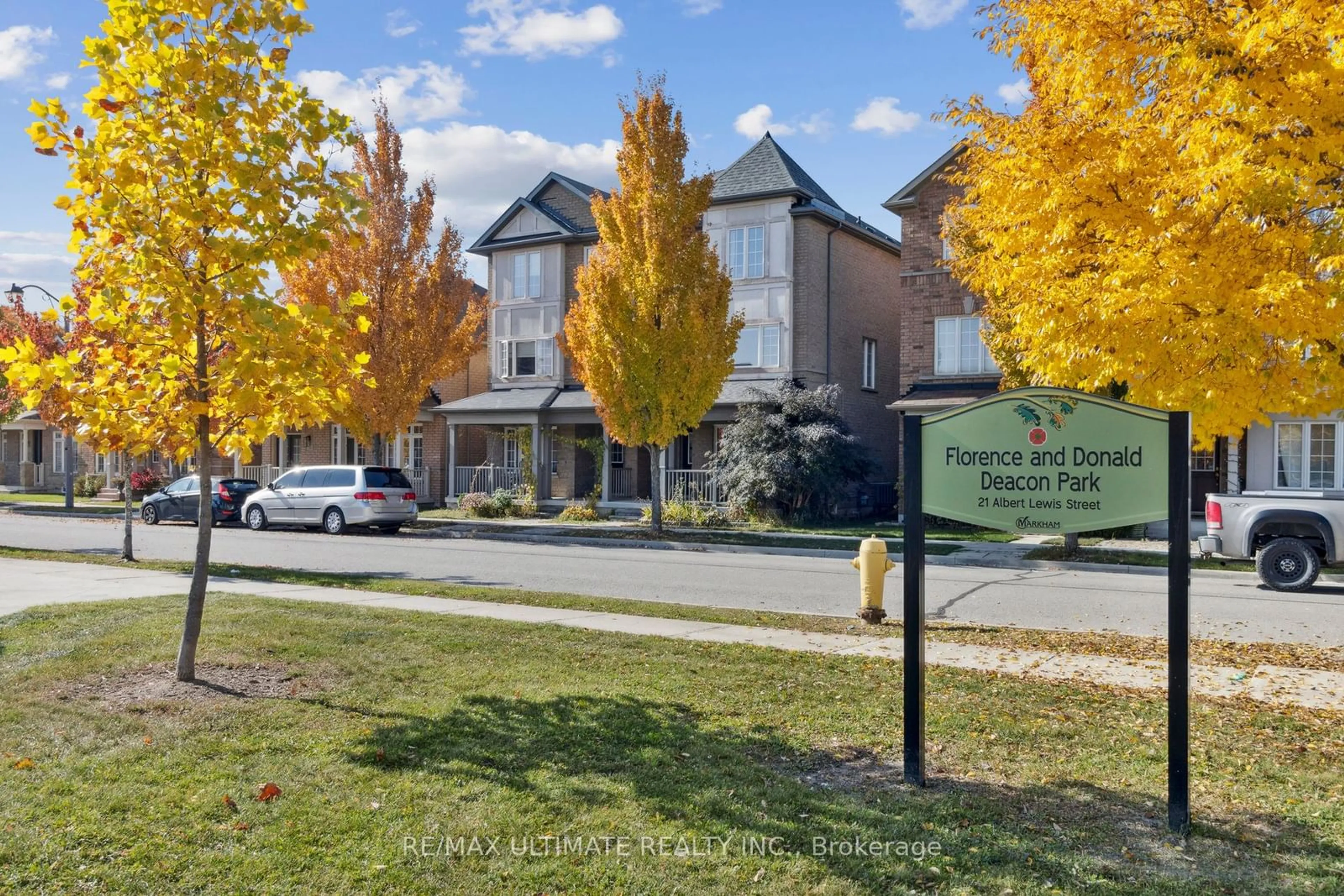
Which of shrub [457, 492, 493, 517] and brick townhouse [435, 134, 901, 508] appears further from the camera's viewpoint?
shrub [457, 492, 493, 517]

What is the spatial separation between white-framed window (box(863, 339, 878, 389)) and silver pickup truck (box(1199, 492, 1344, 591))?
57.2 feet

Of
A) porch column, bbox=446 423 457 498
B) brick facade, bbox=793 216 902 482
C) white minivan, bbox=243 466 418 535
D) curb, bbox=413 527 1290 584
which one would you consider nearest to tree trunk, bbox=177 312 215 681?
curb, bbox=413 527 1290 584

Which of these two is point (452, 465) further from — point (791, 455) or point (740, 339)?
point (791, 455)

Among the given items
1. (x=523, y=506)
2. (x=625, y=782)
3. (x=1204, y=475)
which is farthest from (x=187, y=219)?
(x=1204, y=475)

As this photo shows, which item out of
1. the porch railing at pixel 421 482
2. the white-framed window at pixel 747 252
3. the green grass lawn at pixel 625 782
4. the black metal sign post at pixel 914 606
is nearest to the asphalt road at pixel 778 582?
the green grass lawn at pixel 625 782

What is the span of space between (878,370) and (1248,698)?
26.2 m

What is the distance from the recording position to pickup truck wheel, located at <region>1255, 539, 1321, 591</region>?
46.6 feet

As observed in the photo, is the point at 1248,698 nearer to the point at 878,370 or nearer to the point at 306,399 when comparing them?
the point at 306,399

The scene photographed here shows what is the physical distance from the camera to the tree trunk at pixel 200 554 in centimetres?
729

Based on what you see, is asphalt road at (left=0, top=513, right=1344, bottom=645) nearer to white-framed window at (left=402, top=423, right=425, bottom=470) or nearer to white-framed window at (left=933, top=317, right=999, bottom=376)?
white-framed window at (left=933, top=317, right=999, bottom=376)

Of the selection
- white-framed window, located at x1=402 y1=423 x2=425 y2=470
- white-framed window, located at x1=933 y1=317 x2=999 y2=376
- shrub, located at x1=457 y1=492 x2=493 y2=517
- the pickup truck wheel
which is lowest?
the pickup truck wheel

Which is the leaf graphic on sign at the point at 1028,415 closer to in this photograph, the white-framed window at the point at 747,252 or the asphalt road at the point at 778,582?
the asphalt road at the point at 778,582

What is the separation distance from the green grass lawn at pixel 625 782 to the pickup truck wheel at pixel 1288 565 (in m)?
8.60

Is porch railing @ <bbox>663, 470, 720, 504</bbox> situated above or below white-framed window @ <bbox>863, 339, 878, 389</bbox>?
below
